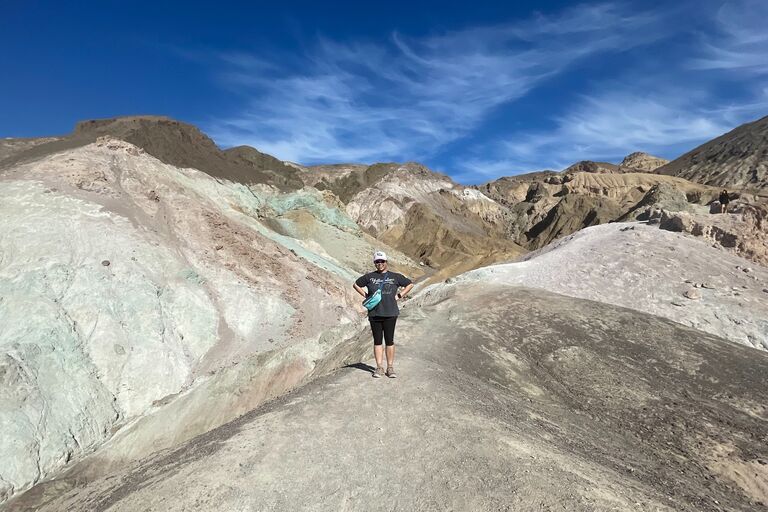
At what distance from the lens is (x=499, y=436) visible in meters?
5.34

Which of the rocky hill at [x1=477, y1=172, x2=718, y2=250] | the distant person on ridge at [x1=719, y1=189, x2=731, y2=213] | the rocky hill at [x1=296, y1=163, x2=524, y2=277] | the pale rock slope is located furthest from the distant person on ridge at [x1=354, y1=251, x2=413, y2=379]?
the rocky hill at [x1=477, y1=172, x2=718, y2=250]

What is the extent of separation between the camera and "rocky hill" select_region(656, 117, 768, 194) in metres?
71.6

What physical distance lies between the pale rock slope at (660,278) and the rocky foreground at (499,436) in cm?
167

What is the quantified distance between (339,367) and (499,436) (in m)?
5.01

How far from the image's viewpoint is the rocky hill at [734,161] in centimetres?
7162

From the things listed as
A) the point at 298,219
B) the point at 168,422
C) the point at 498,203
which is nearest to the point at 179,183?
the point at 168,422

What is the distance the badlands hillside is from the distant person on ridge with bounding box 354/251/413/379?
567mm

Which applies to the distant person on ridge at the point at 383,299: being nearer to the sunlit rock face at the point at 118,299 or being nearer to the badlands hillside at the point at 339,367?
the badlands hillside at the point at 339,367

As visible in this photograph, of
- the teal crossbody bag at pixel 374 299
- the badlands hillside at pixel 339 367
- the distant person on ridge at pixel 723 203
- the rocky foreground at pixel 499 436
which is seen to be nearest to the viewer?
the rocky foreground at pixel 499 436

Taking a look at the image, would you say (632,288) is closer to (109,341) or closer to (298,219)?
(109,341)

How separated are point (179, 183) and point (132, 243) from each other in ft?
26.3

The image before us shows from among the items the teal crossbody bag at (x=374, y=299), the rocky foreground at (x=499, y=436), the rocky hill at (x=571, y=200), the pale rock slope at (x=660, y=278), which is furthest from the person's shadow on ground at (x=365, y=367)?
the rocky hill at (x=571, y=200)

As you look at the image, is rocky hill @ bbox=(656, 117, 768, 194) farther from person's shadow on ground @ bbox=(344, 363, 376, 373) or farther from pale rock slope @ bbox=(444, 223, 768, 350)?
person's shadow on ground @ bbox=(344, 363, 376, 373)

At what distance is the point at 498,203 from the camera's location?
335 feet
